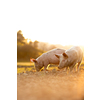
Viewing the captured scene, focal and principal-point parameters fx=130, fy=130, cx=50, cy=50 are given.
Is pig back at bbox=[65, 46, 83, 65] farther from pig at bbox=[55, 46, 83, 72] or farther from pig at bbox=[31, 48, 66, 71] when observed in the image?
pig at bbox=[31, 48, 66, 71]

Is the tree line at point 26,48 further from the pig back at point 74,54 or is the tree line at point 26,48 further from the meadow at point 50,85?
the pig back at point 74,54

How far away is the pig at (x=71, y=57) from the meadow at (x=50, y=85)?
324mm

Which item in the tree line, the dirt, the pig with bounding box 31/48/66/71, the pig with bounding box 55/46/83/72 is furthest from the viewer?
the pig with bounding box 31/48/66/71

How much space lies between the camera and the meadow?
8.73ft

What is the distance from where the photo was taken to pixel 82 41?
349 cm

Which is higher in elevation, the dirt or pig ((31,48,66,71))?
pig ((31,48,66,71))

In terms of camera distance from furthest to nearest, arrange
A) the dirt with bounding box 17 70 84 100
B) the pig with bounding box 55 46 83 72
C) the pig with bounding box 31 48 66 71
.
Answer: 1. the pig with bounding box 31 48 66 71
2. the pig with bounding box 55 46 83 72
3. the dirt with bounding box 17 70 84 100

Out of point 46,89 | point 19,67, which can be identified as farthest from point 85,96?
point 19,67

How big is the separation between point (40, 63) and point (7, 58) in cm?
144

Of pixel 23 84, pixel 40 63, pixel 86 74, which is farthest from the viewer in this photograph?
pixel 40 63

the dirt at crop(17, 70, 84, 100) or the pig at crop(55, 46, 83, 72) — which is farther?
the pig at crop(55, 46, 83, 72)

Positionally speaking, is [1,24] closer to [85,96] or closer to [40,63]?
[40,63]

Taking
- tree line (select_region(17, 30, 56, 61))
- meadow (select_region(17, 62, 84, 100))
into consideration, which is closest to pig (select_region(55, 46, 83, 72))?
meadow (select_region(17, 62, 84, 100))

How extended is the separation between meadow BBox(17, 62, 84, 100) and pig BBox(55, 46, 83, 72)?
1.06ft
